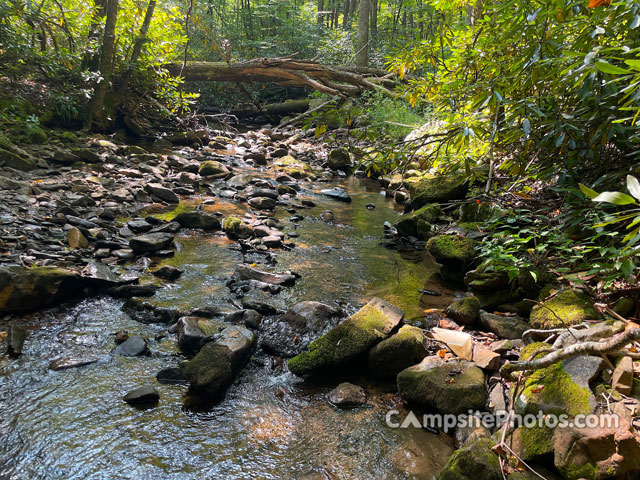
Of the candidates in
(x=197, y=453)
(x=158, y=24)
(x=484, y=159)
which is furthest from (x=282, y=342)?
(x=158, y=24)

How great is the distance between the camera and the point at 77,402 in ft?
8.73

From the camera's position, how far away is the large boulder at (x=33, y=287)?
3.35 metres

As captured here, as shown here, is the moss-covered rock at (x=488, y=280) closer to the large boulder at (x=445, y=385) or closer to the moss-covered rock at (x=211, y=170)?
the large boulder at (x=445, y=385)

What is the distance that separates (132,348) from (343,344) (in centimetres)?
168

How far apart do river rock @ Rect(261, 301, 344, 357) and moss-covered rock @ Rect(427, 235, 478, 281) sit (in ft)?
5.02

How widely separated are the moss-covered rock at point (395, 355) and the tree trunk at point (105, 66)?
30.4 feet

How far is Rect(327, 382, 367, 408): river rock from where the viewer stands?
113 inches

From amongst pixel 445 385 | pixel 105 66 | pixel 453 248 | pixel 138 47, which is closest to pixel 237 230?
pixel 453 248

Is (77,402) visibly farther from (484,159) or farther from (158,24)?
(158,24)

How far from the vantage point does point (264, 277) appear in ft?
15.0

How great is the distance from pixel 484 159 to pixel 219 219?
Result: 13.1 ft

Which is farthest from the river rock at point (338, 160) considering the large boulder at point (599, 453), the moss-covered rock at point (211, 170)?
the large boulder at point (599, 453)

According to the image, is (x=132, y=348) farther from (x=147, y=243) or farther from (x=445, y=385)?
(x=445, y=385)

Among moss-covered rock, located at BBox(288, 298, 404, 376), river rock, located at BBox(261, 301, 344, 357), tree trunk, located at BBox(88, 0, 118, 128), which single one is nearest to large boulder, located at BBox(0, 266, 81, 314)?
river rock, located at BBox(261, 301, 344, 357)
